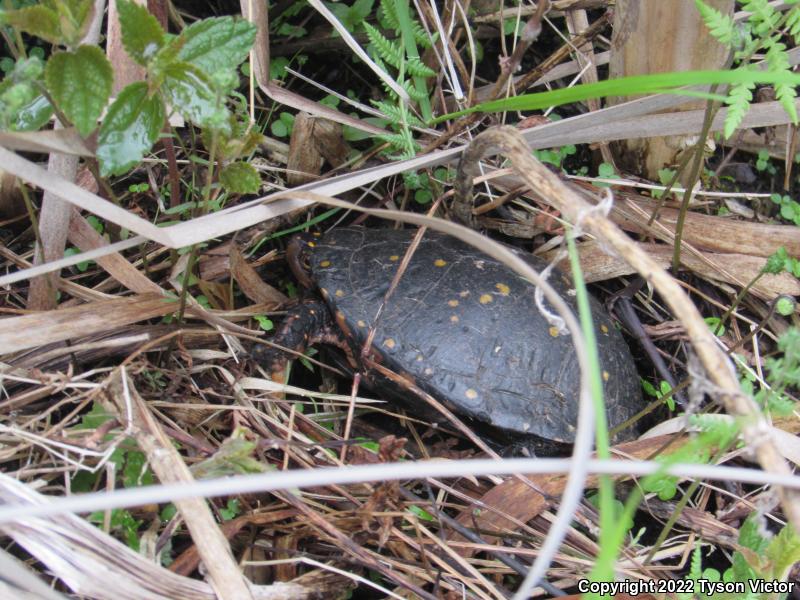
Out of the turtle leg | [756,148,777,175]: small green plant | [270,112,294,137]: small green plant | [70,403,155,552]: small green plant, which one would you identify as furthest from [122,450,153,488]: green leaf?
[756,148,777,175]: small green plant

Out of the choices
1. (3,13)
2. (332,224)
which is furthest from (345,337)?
(3,13)

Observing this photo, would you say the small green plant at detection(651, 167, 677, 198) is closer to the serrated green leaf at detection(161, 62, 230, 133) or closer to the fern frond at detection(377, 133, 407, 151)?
the fern frond at detection(377, 133, 407, 151)

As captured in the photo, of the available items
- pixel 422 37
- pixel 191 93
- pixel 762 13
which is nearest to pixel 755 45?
pixel 762 13

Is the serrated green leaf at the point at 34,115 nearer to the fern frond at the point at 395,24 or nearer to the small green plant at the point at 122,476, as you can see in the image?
the small green plant at the point at 122,476

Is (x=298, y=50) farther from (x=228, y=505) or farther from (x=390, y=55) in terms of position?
(x=228, y=505)

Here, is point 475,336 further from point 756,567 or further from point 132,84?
point 132,84
